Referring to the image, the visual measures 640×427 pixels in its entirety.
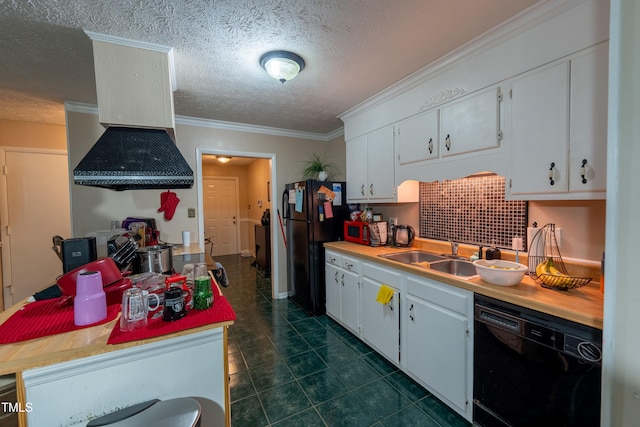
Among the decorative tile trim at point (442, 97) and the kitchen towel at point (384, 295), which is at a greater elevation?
the decorative tile trim at point (442, 97)

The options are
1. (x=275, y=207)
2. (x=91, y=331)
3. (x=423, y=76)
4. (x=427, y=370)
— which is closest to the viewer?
(x=91, y=331)

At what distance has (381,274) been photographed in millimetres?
2178

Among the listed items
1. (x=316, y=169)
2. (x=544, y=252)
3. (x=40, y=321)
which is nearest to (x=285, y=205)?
(x=316, y=169)

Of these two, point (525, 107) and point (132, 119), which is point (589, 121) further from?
point (132, 119)

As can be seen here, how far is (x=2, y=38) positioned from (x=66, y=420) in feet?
7.08

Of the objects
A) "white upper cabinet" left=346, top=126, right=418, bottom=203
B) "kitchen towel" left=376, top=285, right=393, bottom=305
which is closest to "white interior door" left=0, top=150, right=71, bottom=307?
"white upper cabinet" left=346, top=126, right=418, bottom=203

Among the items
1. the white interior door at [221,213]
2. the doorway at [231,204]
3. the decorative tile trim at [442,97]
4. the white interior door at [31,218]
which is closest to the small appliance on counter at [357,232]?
the decorative tile trim at [442,97]

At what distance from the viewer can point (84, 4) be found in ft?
4.32

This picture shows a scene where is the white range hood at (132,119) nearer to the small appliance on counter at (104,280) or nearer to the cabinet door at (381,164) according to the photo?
the small appliance on counter at (104,280)

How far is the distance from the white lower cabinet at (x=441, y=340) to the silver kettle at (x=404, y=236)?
720 millimetres

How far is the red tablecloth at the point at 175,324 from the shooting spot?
1.02 metres

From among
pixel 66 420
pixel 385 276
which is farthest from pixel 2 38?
pixel 385 276

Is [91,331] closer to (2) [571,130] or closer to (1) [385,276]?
(1) [385,276]

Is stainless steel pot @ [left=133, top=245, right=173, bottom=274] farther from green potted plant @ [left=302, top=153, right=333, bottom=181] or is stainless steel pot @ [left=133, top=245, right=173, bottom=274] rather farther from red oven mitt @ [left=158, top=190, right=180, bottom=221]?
green potted plant @ [left=302, top=153, right=333, bottom=181]
